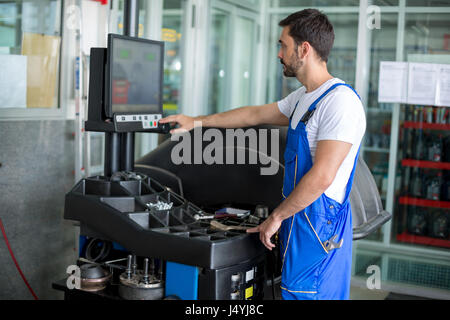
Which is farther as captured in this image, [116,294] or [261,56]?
[261,56]

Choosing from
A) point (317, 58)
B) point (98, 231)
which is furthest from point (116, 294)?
point (317, 58)

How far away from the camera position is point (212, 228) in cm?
211

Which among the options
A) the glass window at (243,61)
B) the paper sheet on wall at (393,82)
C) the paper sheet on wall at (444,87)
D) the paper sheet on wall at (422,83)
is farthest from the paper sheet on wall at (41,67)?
the paper sheet on wall at (444,87)

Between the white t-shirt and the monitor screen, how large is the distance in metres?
0.61

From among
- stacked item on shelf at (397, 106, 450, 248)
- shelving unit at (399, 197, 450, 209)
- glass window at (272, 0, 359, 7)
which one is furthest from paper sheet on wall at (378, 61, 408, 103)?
shelving unit at (399, 197, 450, 209)

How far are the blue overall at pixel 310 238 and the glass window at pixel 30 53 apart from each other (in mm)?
1958

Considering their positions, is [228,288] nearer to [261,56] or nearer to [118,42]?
[118,42]

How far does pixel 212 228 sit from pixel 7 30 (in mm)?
1995

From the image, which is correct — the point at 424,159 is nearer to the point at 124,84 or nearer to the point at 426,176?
the point at 426,176

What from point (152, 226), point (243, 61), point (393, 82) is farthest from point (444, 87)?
point (152, 226)

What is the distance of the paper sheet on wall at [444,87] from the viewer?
399 centimetres

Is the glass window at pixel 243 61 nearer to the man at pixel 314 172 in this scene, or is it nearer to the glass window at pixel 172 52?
the glass window at pixel 172 52

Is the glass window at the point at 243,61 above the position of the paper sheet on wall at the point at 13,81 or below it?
above

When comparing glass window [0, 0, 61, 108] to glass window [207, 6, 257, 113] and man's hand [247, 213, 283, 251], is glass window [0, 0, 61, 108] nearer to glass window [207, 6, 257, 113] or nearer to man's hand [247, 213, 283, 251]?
glass window [207, 6, 257, 113]
